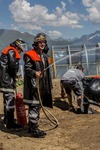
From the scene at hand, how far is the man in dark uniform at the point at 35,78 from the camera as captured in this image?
Answer: 7797 mm

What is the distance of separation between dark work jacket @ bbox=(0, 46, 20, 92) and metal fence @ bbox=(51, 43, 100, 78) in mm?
13502

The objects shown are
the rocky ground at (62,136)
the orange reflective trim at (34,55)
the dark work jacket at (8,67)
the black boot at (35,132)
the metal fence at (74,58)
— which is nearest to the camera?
the rocky ground at (62,136)

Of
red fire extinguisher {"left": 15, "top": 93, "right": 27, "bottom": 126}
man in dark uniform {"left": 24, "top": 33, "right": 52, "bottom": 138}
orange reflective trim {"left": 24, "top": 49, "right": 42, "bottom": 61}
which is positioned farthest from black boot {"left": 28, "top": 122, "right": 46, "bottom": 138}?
orange reflective trim {"left": 24, "top": 49, "right": 42, "bottom": 61}

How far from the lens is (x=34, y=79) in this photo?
7.85 meters

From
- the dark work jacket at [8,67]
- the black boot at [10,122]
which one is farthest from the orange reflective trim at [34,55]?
the black boot at [10,122]

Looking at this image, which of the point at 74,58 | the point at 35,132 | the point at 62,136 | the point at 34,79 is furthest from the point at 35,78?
the point at 74,58

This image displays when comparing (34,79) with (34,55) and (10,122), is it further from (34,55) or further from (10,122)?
(10,122)

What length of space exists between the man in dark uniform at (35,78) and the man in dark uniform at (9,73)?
0.89 metres

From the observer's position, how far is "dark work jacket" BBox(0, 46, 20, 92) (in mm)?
8703

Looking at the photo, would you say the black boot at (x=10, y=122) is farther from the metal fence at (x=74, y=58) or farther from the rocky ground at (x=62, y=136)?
the metal fence at (x=74, y=58)

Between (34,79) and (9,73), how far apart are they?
4.04 feet

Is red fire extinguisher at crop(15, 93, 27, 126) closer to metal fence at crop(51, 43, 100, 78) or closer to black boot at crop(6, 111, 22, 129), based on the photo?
black boot at crop(6, 111, 22, 129)

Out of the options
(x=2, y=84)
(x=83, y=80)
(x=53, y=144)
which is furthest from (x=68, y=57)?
(x=53, y=144)

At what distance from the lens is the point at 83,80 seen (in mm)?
11641
